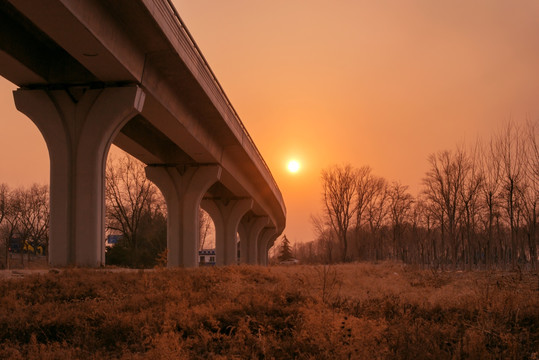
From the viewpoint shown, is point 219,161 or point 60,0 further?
point 219,161

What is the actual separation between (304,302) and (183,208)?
2358 centimetres

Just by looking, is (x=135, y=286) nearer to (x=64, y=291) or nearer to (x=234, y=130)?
(x=64, y=291)

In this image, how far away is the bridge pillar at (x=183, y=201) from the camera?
31.9 meters

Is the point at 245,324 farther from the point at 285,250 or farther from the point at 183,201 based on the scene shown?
the point at 285,250

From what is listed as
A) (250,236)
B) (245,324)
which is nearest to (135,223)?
(250,236)

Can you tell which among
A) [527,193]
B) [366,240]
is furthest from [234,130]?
[366,240]

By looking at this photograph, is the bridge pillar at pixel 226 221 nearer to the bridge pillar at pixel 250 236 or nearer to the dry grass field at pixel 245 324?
the bridge pillar at pixel 250 236

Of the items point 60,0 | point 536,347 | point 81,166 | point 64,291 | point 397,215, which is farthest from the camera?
point 397,215

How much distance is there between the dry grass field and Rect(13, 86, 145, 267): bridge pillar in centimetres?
633

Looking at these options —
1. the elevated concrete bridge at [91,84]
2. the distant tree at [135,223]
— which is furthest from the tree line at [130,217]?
the elevated concrete bridge at [91,84]

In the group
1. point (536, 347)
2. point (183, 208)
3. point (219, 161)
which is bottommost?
point (536, 347)

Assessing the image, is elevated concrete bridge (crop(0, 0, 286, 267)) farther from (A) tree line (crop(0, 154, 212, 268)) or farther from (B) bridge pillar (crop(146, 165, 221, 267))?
(A) tree line (crop(0, 154, 212, 268))

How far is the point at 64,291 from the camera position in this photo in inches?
430

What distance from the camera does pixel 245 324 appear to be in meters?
7.92
